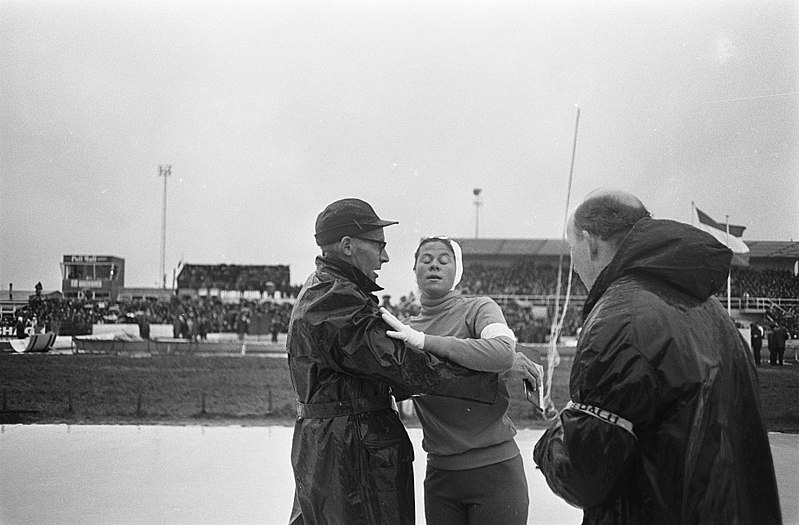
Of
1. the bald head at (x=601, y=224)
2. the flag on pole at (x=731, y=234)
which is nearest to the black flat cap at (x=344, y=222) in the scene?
the bald head at (x=601, y=224)

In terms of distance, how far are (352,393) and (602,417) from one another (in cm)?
91

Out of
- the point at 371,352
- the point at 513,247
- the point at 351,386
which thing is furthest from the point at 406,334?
the point at 513,247

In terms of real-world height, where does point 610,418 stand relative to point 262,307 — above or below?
above

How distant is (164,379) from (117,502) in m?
2.37

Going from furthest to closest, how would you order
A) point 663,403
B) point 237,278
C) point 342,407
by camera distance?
point 237,278 < point 342,407 < point 663,403

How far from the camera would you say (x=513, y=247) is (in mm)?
6098

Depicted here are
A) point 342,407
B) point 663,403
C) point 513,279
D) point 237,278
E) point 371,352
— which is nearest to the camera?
point 663,403

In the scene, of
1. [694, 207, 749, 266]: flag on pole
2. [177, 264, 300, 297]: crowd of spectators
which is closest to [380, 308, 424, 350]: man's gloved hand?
[177, 264, 300, 297]: crowd of spectators

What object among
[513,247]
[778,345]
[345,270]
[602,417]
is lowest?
[778,345]

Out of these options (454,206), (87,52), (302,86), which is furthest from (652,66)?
(87,52)

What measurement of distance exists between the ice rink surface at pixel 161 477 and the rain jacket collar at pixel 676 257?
299 centimetres

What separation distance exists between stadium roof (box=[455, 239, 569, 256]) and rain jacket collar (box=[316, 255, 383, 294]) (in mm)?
3944

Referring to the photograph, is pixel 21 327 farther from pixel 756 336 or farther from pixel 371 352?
pixel 756 336

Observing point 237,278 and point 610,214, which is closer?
point 610,214
